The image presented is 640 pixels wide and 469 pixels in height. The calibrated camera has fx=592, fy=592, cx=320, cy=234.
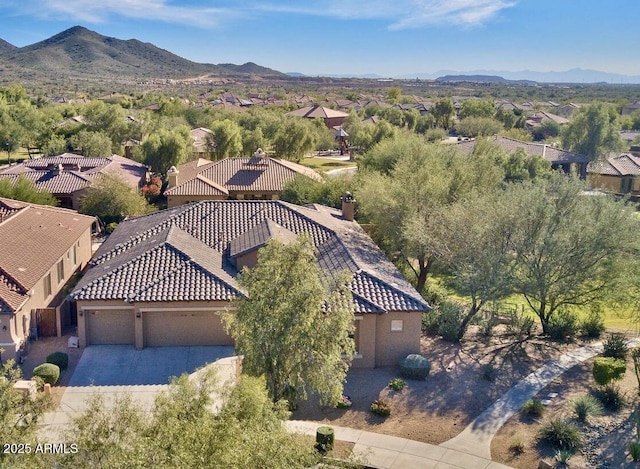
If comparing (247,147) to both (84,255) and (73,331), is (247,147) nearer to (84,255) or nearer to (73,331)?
(84,255)

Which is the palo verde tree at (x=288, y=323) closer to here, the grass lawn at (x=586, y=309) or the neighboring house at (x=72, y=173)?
the grass lawn at (x=586, y=309)

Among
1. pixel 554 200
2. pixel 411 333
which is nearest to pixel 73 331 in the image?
pixel 411 333

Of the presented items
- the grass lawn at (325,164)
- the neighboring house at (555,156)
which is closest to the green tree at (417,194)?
the neighboring house at (555,156)

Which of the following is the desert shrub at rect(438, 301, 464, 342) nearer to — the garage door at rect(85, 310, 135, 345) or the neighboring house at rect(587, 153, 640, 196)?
the garage door at rect(85, 310, 135, 345)

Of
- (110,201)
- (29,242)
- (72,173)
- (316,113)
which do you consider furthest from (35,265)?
(316,113)

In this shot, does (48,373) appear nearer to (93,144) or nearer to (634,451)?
(634,451)
